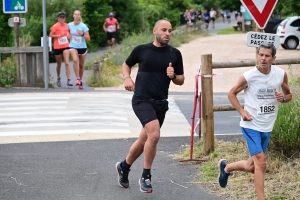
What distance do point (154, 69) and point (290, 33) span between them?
28413 mm

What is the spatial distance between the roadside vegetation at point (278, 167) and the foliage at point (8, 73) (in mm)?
9992

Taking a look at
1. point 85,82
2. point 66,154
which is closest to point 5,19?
point 85,82

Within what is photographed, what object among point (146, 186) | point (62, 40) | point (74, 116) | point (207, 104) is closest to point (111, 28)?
point (62, 40)

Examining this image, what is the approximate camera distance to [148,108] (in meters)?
7.62

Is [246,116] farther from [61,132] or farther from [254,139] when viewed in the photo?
[61,132]

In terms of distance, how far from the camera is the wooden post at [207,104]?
9.15 m

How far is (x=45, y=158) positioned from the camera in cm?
962

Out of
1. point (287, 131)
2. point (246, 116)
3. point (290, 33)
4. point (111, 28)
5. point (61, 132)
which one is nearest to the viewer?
point (246, 116)

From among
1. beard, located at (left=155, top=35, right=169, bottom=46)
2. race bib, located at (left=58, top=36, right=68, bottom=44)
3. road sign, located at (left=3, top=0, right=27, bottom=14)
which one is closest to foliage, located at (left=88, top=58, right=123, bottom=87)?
race bib, located at (left=58, top=36, right=68, bottom=44)

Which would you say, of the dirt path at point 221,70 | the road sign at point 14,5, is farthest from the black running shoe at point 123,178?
the road sign at point 14,5

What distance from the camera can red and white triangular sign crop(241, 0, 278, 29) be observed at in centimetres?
891

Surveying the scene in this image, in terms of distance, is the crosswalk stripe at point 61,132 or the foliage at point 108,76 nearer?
the crosswalk stripe at point 61,132

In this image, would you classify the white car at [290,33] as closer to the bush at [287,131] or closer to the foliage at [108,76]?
the foliage at [108,76]

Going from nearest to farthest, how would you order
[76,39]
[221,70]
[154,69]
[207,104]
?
[154,69] < [207,104] < [76,39] < [221,70]
